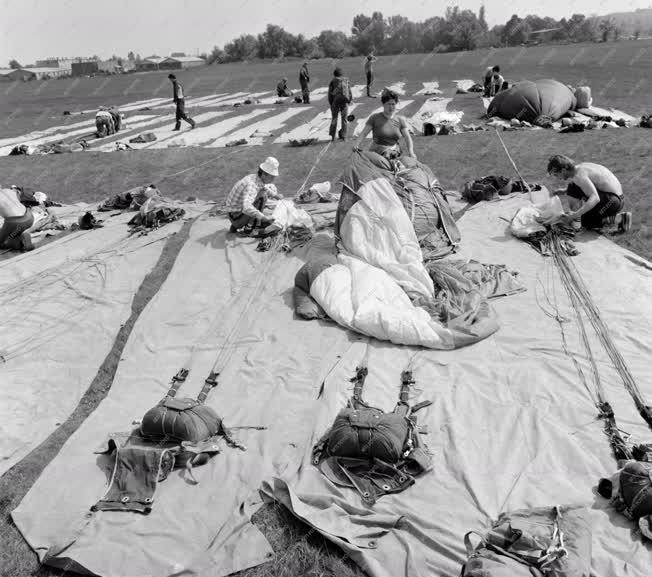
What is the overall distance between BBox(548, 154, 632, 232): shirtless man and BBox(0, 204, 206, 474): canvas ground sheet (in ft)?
16.8

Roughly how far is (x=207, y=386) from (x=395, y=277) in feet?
7.37

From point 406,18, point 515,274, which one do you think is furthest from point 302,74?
point 406,18

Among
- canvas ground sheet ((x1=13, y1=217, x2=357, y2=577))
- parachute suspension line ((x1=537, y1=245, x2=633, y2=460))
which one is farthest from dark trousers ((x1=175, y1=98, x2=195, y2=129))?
parachute suspension line ((x1=537, y1=245, x2=633, y2=460))

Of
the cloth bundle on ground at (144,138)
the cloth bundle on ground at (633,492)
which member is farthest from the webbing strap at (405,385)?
the cloth bundle on ground at (144,138)

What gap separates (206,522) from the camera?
353 cm

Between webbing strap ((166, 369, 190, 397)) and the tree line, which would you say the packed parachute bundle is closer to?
webbing strap ((166, 369, 190, 397))

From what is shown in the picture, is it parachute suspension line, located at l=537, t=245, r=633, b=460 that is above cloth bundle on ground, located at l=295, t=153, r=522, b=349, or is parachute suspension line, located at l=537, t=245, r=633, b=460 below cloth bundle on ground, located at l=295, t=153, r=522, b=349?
below

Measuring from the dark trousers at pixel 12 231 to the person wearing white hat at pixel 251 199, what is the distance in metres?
3.05

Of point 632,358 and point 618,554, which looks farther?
point 632,358

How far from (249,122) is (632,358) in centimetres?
1390

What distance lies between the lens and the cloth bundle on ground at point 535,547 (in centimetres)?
279

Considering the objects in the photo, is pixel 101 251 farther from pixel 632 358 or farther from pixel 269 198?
pixel 632 358

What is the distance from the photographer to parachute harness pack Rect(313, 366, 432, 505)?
367cm

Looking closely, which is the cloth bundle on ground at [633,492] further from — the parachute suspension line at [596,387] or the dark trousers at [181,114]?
the dark trousers at [181,114]
